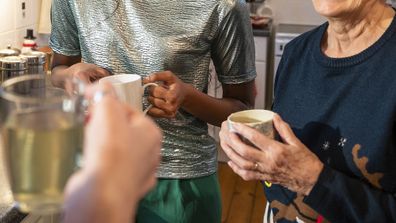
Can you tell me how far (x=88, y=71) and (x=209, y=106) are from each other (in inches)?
11.1

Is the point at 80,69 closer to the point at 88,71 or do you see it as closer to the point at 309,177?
the point at 88,71

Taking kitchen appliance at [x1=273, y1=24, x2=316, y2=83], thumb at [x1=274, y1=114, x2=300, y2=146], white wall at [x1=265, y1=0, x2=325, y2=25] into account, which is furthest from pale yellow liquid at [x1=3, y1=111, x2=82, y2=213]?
white wall at [x1=265, y1=0, x2=325, y2=25]

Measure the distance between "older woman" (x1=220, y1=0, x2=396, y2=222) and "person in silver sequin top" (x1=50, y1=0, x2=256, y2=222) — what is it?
16 centimetres

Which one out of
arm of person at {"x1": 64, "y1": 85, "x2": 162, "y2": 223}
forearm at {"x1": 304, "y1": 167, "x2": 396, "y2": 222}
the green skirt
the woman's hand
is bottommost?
the green skirt

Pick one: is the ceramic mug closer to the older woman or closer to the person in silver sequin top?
the older woman

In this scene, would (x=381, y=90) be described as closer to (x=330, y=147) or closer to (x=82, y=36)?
(x=330, y=147)

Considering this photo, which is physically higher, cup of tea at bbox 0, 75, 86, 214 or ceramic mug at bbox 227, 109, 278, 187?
cup of tea at bbox 0, 75, 86, 214

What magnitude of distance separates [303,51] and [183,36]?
0.30 meters

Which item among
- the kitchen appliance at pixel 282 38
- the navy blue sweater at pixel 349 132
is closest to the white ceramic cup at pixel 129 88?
the navy blue sweater at pixel 349 132

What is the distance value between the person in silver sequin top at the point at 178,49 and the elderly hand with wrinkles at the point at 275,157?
0.64 ft

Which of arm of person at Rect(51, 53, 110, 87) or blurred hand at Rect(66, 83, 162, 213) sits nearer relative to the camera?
blurred hand at Rect(66, 83, 162, 213)

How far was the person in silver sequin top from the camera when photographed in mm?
1108

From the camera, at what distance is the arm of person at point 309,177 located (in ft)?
3.02

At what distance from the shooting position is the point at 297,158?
93 centimetres
